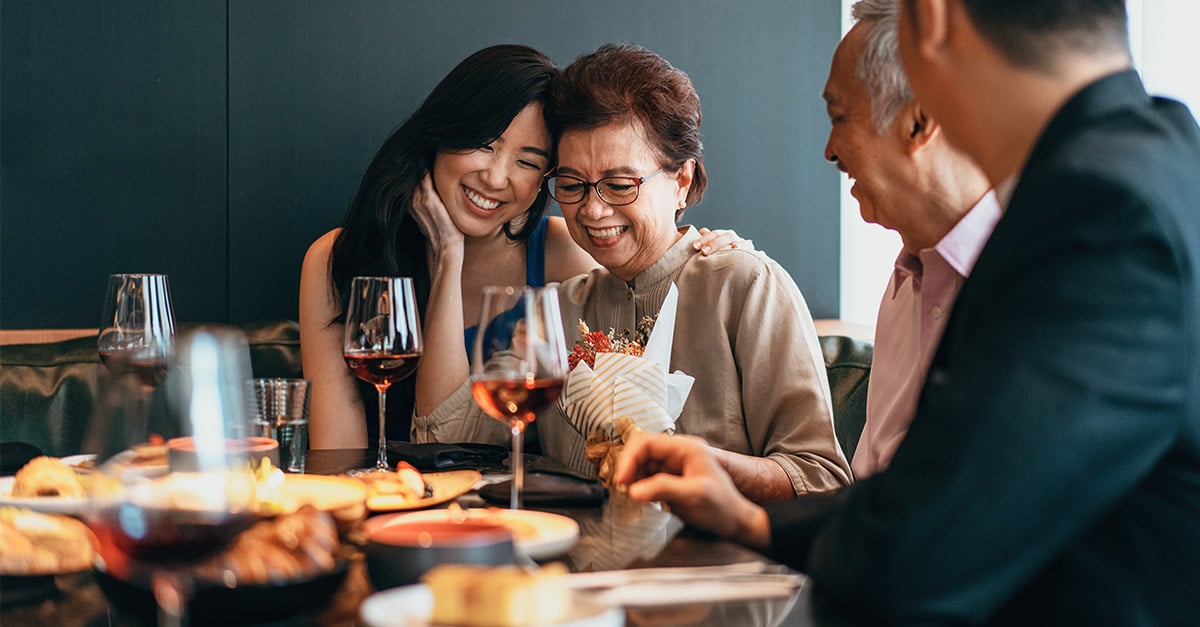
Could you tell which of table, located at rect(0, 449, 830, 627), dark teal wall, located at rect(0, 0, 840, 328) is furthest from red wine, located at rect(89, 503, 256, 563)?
dark teal wall, located at rect(0, 0, 840, 328)

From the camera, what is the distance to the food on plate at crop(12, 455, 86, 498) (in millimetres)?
1189

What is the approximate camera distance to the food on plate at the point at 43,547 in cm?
96

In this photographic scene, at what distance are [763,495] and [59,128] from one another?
6.58ft

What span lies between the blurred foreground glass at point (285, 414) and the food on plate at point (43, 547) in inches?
22.0

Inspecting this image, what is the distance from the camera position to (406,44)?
292 cm

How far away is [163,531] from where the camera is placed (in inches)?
30.0

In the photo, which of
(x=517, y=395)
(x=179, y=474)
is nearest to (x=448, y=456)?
(x=517, y=395)

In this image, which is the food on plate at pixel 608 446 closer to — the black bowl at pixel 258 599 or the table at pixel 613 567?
the table at pixel 613 567

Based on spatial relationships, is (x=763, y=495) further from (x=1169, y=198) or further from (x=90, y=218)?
(x=90, y=218)

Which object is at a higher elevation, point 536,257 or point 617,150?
point 617,150

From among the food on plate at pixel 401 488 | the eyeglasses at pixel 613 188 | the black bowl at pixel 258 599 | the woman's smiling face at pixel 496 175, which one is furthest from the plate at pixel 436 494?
the woman's smiling face at pixel 496 175

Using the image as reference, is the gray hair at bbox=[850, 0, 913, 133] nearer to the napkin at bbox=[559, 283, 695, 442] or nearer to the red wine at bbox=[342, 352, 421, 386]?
the napkin at bbox=[559, 283, 695, 442]

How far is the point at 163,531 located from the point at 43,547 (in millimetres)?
291

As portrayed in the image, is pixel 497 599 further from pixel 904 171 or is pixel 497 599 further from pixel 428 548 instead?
pixel 904 171
